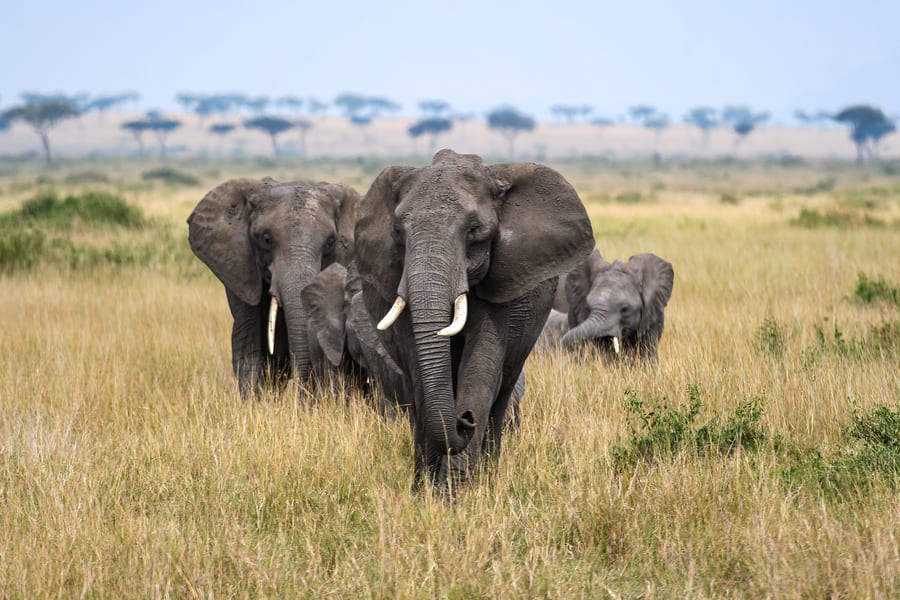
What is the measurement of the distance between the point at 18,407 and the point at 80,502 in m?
2.57

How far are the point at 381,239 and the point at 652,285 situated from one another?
175 inches

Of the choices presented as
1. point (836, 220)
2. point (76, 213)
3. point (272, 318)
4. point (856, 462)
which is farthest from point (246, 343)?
point (836, 220)

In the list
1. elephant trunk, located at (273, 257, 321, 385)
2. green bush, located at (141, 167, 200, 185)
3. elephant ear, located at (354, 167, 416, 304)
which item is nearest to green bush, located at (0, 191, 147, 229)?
elephant trunk, located at (273, 257, 321, 385)

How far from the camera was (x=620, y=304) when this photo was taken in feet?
28.3

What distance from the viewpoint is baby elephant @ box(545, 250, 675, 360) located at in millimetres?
8625

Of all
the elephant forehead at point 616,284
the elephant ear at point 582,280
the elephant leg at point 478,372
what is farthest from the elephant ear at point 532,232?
the elephant ear at point 582,280

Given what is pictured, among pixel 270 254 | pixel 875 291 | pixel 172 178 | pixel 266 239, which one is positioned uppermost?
pixel 266 239

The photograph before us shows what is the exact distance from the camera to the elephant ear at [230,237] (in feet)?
25.2

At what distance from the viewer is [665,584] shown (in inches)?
158

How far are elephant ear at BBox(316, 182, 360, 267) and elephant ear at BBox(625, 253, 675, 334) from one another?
100 inches

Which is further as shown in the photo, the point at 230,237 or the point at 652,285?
the point at 652,285

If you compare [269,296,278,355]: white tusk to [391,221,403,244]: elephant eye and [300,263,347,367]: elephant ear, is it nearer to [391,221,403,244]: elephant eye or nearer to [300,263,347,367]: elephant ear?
[300,263,347,367]: elephant ear

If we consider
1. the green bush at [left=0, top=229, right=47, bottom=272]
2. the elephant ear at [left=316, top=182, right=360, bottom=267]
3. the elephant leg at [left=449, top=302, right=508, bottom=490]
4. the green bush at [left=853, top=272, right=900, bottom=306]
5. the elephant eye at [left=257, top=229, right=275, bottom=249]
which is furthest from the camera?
the green bush at [left=0, top=229, right=47, bottom=272]

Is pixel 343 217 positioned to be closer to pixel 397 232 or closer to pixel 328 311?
pixel 328 311
